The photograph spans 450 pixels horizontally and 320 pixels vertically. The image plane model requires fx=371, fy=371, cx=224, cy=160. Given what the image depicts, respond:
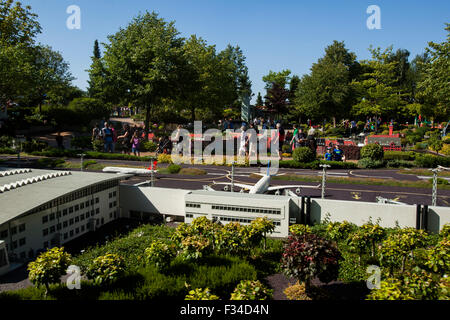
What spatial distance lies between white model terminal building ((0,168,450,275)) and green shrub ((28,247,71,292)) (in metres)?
3.75

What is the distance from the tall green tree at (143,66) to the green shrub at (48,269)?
33647 millimetres

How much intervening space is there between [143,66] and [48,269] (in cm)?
3707

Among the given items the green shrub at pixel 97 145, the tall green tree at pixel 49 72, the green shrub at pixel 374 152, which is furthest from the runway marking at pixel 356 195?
the tall green tree at pixel 49 72

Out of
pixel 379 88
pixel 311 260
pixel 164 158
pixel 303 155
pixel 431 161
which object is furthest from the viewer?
pixel 379 88

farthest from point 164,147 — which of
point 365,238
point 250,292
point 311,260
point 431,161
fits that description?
point 250,292

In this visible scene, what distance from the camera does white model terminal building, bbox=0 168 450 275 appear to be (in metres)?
15.9

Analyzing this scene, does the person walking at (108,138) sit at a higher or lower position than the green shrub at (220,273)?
higher

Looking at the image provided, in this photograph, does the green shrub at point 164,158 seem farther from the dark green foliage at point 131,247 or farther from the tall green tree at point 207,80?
the dark green foliage at point 131,247

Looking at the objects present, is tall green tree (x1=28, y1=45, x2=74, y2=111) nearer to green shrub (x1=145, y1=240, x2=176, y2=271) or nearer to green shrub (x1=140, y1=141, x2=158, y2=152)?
green shrub (x1=140, y1=141, x2=158, y2=152)

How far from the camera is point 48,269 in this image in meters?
11.6

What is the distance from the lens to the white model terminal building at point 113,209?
15.9m

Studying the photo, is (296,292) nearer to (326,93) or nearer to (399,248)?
(399,248)

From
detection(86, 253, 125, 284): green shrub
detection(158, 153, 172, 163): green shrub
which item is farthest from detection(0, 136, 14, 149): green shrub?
detection(86, 253, 125, 284): green shrub
